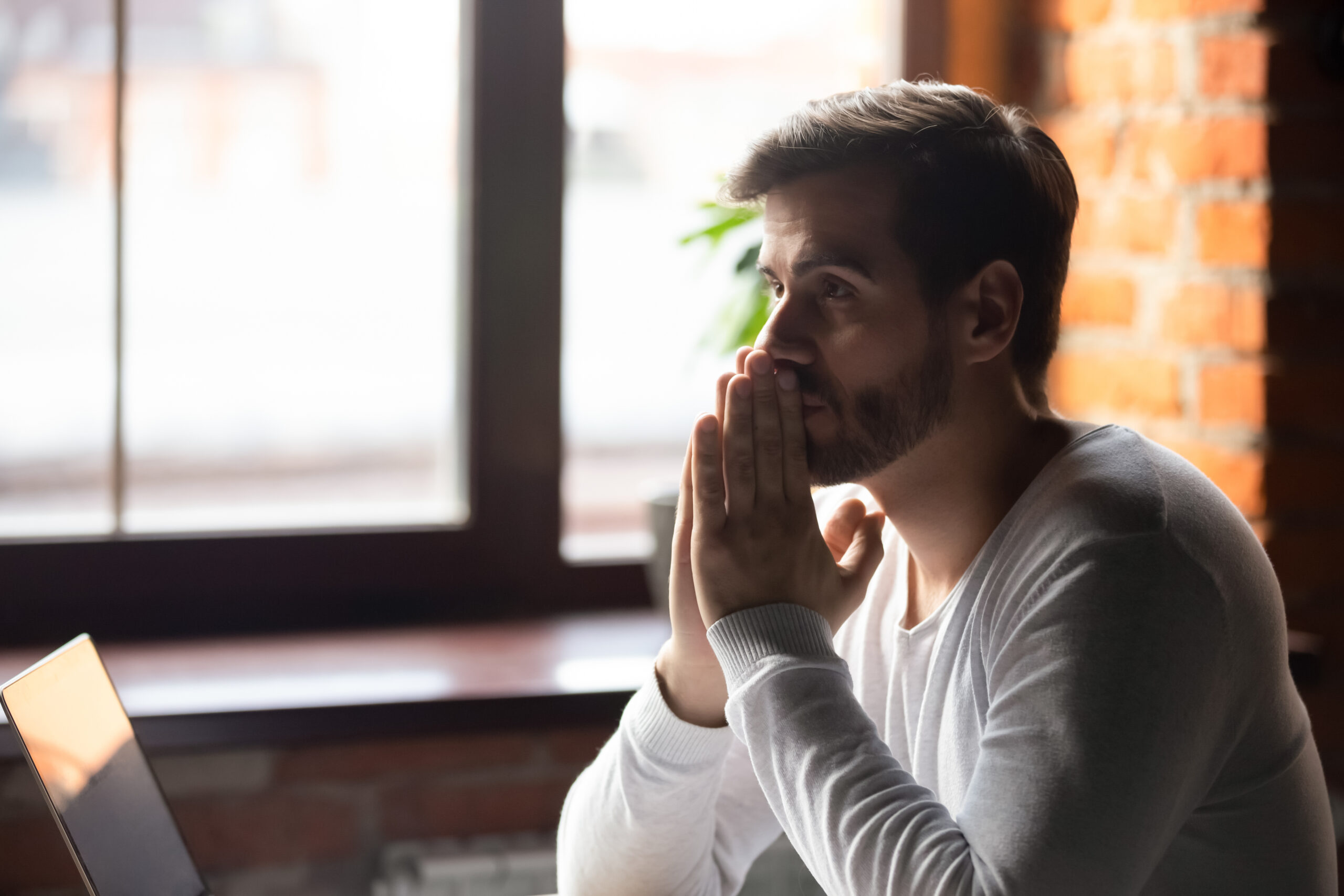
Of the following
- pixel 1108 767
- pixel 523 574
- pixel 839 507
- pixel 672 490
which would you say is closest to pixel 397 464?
pixel 523 574

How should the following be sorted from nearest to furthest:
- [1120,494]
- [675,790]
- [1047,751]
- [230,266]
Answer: [1047,751] → [1120,494] → [675,790] → [230,266]

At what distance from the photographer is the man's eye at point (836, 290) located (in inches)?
41.2

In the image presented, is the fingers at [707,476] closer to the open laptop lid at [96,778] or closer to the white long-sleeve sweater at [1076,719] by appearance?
the white long-sleeve sweater at [1076,719]

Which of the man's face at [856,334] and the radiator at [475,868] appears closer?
the man's face at [856,334]

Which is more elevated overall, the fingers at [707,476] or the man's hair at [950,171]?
the man's hair at [950,171]

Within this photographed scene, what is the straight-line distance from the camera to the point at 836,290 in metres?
1.05

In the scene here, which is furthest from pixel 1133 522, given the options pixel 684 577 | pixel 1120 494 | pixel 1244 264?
A: pixel 1244 264

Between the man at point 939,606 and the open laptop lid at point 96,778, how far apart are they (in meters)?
0.37

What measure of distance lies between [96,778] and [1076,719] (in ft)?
2.25

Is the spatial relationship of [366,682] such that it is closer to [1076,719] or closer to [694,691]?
[694,691]

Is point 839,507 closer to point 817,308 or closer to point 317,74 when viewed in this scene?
point 817,308

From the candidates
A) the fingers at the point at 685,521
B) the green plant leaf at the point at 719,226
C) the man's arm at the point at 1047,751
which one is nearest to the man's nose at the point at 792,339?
the fingers at the point at 685,521

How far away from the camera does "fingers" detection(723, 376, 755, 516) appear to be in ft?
3.36

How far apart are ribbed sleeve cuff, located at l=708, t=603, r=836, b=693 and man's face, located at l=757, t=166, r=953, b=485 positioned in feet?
0.44
